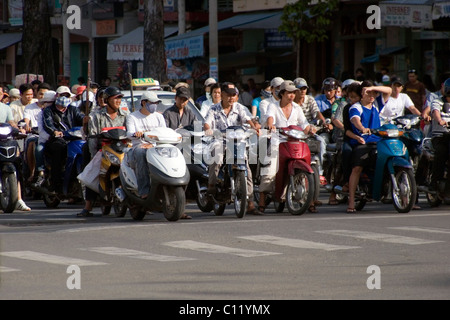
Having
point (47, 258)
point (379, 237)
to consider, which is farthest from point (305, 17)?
point (47, 258)

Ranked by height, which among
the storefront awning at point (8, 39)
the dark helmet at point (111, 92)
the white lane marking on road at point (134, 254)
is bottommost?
the white lane marking on road at point (134, 254)

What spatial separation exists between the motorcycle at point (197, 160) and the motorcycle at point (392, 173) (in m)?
2.16

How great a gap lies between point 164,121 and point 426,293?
759 cm

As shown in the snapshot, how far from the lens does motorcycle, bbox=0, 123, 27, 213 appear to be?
57.1 feet

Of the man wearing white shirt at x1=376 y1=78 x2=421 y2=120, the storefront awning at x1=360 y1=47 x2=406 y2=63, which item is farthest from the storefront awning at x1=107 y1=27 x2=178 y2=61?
the man wearing white shirt at x1=376 y1=78 x2=421 y2=120

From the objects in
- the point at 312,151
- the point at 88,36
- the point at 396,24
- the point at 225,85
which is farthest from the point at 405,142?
the point at 88,36

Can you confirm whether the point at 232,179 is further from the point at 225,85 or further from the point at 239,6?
the point at 239,6

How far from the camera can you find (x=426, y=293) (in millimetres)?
9398

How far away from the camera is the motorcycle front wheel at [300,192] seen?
16.1 metres

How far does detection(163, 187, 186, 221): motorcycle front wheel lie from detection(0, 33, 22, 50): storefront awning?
44.3m

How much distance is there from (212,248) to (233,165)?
3.37 meters

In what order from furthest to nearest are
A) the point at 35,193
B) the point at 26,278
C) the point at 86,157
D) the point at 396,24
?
the point at 396,24, the point at 35,193, the point at 86,157, the point at 26,278

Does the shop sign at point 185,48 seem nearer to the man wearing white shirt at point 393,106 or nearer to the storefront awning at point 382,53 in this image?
the storefront awning at point 382,53

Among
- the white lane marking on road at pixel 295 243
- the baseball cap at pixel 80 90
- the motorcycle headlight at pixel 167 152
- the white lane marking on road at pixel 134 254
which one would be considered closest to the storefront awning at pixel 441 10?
the baseball cap at pixel 80 90
